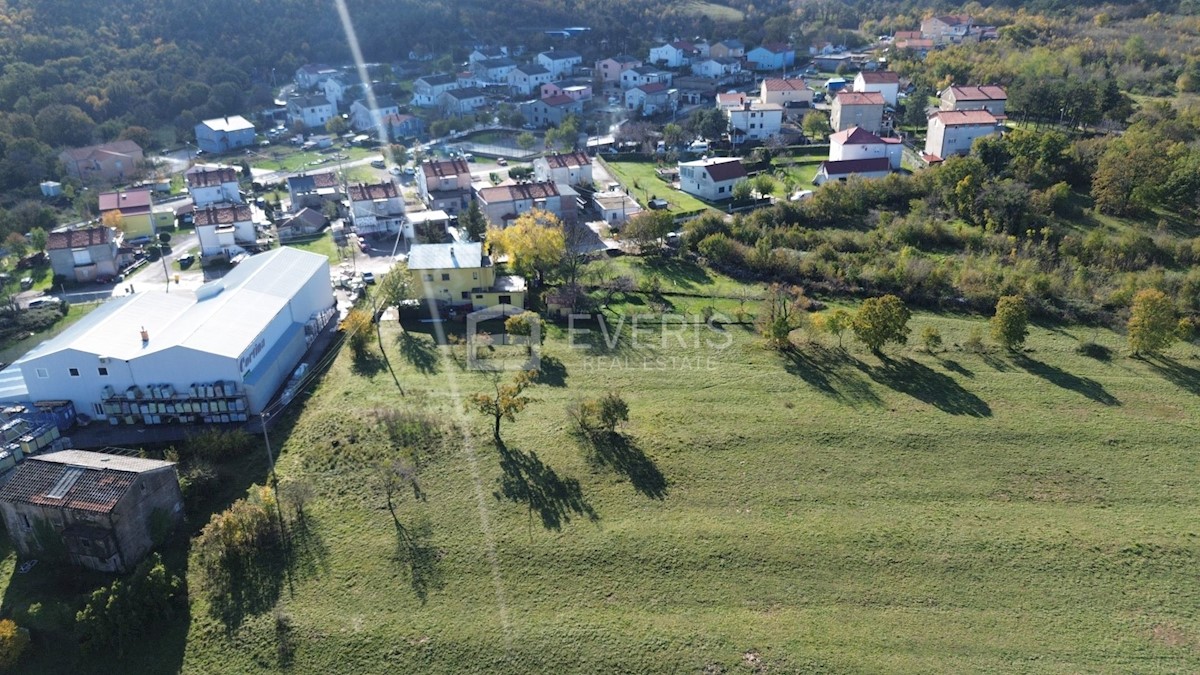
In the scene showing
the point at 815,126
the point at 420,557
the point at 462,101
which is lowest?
the point at 420,557

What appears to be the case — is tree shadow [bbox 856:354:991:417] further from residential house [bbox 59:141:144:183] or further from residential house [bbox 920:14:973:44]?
residential house [bbox 920:14:973:44]

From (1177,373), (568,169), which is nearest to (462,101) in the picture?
(568,169)

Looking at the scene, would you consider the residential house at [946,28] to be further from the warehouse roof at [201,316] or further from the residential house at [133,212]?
the residential house at [133,212]

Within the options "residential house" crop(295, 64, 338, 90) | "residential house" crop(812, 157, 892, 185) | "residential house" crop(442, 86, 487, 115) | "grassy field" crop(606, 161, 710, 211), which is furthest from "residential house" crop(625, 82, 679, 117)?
"residential house" crop(295, 64, 338, 90)

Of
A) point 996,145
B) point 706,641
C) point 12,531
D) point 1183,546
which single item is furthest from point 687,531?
point 996,145

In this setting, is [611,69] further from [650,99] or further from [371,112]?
[371,112]

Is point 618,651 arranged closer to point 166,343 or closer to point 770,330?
point 770,330
